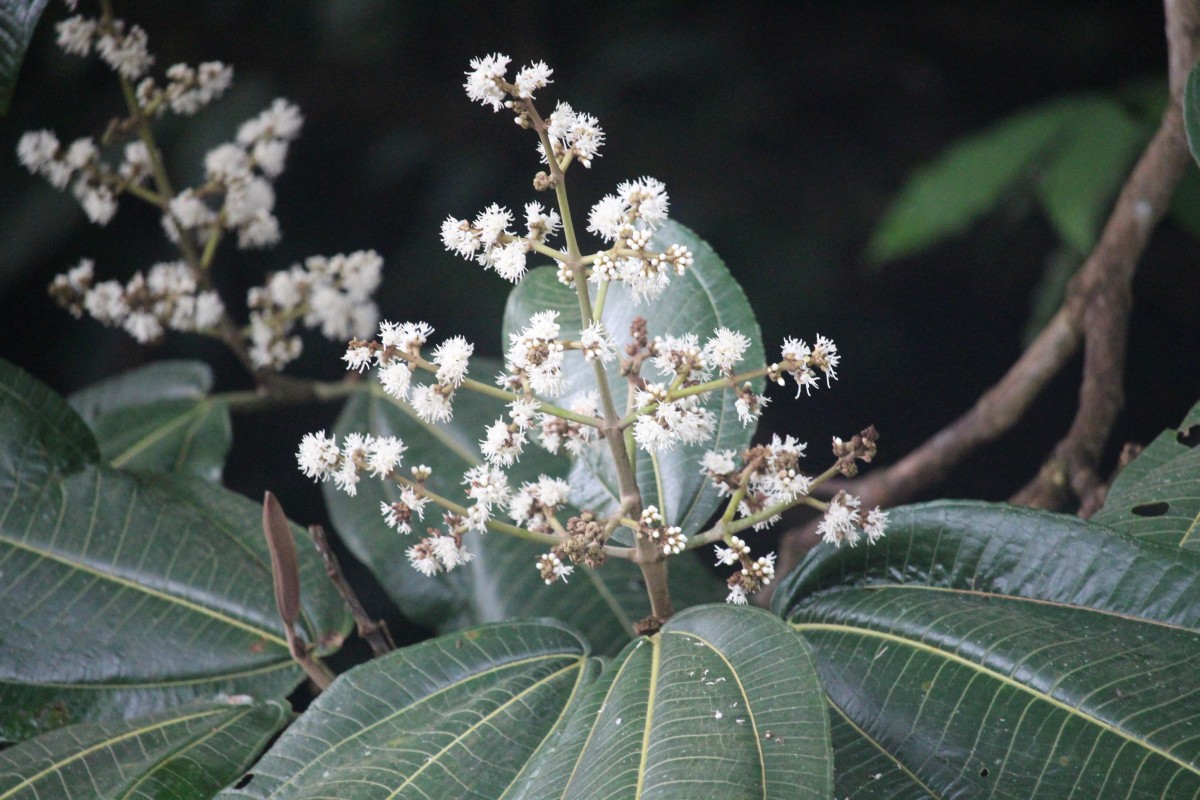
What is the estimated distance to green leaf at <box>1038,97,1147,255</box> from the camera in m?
1.83

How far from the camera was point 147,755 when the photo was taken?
805 millimetres

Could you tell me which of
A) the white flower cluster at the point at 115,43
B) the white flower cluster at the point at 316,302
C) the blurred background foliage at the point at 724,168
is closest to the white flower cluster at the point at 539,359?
the white flower cluster at the point at 316,302

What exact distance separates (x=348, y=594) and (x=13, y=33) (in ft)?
1.93

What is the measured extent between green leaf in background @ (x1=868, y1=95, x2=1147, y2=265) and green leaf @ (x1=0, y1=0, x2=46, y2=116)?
1.56m

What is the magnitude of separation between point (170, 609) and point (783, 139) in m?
2.32

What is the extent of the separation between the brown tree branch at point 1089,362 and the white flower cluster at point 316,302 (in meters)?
0.64

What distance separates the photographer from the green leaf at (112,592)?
2.91 ft

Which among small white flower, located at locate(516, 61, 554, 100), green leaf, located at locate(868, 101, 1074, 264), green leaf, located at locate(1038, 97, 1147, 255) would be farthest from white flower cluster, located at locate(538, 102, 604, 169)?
green leaf, located at locate(868, 101, 1074, 264)

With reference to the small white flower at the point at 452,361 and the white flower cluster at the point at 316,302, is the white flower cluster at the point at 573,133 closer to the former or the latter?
the small white flower at the point at 452,361

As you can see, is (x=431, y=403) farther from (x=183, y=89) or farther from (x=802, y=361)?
(x=183, y=89)

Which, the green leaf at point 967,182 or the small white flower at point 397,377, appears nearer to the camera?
the small white flower at point 397,377

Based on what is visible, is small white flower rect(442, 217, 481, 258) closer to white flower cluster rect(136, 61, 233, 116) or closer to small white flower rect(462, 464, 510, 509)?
small white flower rect(462, 464, 510, 509)

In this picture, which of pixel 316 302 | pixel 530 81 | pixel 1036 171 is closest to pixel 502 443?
pixel 530 81

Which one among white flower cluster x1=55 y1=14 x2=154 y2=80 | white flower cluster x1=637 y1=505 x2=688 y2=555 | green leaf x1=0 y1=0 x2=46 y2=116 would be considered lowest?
white flower cluster x1=637 y1=505 x2=688 y2=555
